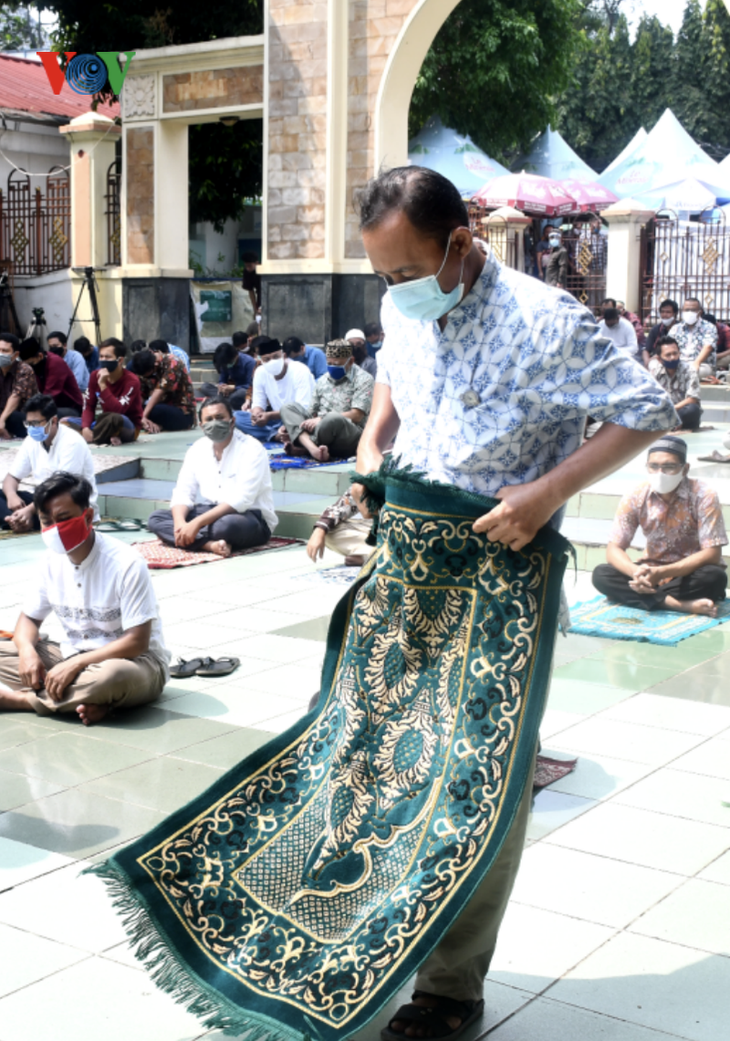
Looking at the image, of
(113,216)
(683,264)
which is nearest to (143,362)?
(113,216)

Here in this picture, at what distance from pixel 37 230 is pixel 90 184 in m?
2.18

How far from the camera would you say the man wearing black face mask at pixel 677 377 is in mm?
12227

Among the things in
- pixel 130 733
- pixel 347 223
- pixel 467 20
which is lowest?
pixel 130 733

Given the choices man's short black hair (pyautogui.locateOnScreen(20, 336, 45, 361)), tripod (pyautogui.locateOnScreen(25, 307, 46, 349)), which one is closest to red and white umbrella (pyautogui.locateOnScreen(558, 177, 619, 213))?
tripod (pyautogui.locateOnScreen(25, 307, 46, 349))

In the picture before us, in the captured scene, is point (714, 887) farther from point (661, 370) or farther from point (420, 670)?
point (661, 370)

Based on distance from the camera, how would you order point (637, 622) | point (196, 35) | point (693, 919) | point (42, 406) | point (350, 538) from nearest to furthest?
point (693, 919), point (637, 622), point (350, 538), point (42, 406), point (196, 35)

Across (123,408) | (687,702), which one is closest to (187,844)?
(687,702)

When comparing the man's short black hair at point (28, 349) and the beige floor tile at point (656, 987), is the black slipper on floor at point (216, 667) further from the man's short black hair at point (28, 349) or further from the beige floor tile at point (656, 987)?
the man's short black hair at point (28, 349)

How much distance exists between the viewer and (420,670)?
7.85 feet

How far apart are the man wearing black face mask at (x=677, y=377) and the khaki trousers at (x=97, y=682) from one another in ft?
27.8

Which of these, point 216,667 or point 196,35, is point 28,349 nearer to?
point 216,667

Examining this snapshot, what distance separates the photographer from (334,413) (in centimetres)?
1058

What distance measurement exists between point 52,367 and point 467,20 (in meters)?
14.2

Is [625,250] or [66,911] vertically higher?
[625,250]
